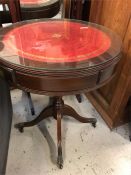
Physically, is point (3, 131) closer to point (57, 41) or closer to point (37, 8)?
point (57, 41)

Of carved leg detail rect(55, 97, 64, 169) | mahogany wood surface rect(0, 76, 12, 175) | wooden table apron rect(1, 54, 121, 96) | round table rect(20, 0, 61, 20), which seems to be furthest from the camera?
round table rect(20, 0, 61, 20)

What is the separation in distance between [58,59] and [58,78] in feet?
0.35

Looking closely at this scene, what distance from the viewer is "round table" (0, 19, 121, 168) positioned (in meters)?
0.74

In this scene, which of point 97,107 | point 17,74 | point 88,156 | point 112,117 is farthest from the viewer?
point 97,107

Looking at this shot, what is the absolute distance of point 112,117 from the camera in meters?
1.42

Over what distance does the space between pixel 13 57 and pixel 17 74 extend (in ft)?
0.26

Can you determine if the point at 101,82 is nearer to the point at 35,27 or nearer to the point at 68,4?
the point at 35,27

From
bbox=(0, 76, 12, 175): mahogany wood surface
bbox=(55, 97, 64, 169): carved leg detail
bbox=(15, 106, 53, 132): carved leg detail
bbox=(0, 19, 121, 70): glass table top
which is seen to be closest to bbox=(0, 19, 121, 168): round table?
bbox=(0, 19, 121, 70): glass table top

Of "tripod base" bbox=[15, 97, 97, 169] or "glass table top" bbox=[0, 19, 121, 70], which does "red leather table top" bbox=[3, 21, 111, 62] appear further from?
"tripod base" bbox=[15, 97, 97, 169]

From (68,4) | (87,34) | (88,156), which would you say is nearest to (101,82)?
(87,34)

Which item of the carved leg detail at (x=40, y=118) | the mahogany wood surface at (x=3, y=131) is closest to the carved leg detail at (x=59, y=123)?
the carved leg detail at (x=40, y=118)

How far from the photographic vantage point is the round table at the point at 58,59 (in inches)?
29.0

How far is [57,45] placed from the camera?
922mm

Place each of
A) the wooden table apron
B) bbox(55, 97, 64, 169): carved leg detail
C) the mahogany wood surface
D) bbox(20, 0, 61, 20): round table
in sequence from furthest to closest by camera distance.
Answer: bbox(20, 0, 61, 20): round table < bbox(55, 97, 64, 169): carved leg detail < the mahogany wood surface < the wooden table apron
